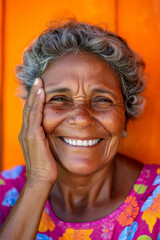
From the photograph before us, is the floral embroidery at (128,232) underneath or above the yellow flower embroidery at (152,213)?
underneath

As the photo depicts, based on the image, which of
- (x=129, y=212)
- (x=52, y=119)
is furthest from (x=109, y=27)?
(x=129, y=212)

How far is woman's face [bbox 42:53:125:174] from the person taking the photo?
2.20m

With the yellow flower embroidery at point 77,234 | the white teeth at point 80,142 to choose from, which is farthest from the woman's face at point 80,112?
the yellow flower embroidery at point 77,234

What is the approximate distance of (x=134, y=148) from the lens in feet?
10.8

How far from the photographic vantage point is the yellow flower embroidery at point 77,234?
7.45ft

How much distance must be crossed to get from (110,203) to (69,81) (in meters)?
0.98

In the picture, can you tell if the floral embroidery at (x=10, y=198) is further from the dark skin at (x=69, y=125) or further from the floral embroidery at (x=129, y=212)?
the floral embroidery at (x=129, y=212)

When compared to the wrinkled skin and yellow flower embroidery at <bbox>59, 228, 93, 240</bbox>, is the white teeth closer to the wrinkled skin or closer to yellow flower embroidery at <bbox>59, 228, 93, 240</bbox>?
the wrinkled skin

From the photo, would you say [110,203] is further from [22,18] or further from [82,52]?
[22,18]

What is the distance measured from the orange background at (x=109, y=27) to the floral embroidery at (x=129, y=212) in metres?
0.94

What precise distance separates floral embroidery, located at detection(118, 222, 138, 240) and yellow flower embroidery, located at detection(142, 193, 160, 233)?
3.6 inches

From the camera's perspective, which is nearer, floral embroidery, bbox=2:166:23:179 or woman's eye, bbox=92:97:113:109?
woman's eye, bbox=92:97:113:109

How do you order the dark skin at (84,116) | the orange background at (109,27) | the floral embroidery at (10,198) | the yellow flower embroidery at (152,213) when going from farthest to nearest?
the orange background at (109,27)
the floral embroidery at (10,198)
the dark skin at (84,116)
the yellow flower embroidery at (152,213)

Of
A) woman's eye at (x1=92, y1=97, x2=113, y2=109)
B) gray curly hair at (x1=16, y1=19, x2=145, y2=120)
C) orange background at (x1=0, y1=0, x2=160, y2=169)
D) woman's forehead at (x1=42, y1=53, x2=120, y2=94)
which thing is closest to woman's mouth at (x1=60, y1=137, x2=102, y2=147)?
woman's eye at (x1=92, y1=97, x2=113, y2=109)
